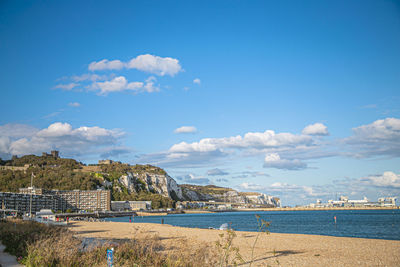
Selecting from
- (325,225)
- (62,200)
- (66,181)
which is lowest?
(62,200)

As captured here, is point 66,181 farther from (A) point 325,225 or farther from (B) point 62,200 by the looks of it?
(A) point 325,225

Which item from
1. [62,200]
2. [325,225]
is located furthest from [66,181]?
[325,225]

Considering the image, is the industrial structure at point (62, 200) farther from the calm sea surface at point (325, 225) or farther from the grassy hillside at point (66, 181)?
the calm sea surface at point (325, 225)

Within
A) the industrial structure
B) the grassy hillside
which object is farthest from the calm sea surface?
the grassy hillside

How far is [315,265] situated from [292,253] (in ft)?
14.5

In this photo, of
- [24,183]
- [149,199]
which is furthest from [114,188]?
[24,183]

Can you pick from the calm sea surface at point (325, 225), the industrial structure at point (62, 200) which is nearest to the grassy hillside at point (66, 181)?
the industrial structure at point (62, 200)

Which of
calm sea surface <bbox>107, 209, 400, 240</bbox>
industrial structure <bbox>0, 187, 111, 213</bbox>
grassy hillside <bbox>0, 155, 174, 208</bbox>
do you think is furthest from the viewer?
grassy hillside <bbox>0, 155, 174, 208</bbox>

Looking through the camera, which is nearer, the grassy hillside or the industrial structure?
the industrial structure

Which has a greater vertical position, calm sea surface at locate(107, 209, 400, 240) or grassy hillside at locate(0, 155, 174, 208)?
grassy hillside at locate(0, 155, 174, 208)

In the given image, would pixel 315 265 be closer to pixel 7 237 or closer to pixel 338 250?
pixel 338 250

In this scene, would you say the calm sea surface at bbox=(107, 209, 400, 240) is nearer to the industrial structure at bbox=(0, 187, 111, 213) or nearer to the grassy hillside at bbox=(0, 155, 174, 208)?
the industrial structure at bbox=(0, 187, 111, 213)

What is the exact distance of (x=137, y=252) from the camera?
11.2 m

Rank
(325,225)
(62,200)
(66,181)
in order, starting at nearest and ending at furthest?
1. (325,225)
2. (62,200)
3. (66,181)
